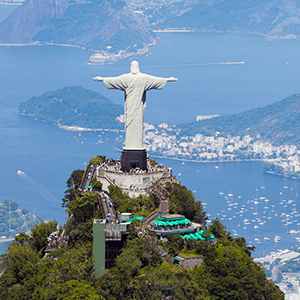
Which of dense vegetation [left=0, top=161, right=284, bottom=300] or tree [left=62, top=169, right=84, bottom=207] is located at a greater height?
tree [left=62, top=169, right=84, bottom=207]

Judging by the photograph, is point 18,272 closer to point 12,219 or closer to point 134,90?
point 134,90

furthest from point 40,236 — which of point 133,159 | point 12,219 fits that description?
point 12,219

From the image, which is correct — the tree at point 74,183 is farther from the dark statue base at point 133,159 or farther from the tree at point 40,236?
the dark statue base at point 133,159

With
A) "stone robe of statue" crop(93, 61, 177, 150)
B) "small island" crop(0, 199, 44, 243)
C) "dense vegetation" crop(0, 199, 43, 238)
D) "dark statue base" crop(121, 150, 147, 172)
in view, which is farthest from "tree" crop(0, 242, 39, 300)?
"dense vegetation" crop(0, 199, 43, 238)

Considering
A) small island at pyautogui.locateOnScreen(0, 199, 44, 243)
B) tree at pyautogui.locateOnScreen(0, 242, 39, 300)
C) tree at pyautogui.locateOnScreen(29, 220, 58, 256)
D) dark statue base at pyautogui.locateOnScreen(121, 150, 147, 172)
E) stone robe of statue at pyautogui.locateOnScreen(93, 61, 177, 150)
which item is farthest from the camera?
small island at pyautogui.locateOnScreen(0, 199, 44, 243)

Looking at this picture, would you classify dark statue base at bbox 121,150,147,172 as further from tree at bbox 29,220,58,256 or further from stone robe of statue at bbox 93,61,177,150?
tree at bbox 29,220,58,256

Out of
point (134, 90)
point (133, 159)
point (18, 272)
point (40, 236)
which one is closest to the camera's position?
point (18, 272)

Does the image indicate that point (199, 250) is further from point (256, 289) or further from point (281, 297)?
point (281, 297)
